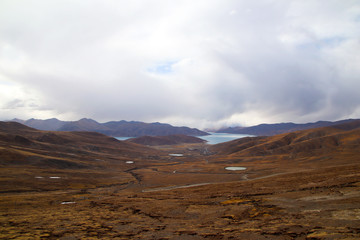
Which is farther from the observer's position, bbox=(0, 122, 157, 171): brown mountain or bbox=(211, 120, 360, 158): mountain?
bbox=(211, 120, 360, 158): mountain

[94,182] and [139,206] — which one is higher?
[139,206]

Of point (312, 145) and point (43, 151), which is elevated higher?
Answer: point (312, 145)

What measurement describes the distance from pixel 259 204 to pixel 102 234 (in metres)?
17.2

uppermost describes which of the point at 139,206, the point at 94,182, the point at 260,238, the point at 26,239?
the point at 260,238

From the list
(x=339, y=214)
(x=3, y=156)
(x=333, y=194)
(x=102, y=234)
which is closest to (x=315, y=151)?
(x=333, y=194)

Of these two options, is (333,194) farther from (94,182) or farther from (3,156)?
(3,156)

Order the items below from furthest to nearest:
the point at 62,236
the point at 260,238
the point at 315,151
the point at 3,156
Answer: the point at 315,151, the point at 3,156, the point at 62,236, the point at 260,238

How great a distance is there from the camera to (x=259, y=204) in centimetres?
2588

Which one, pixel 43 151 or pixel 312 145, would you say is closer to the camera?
pixel 43 151

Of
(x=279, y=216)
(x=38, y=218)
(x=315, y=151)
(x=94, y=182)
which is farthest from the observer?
(x=315, y=151)

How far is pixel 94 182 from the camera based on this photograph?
69.2 m

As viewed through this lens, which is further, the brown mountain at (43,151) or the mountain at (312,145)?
the mountain at (312,145)

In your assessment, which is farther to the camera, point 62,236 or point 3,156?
point 3,156

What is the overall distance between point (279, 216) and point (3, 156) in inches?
3778
